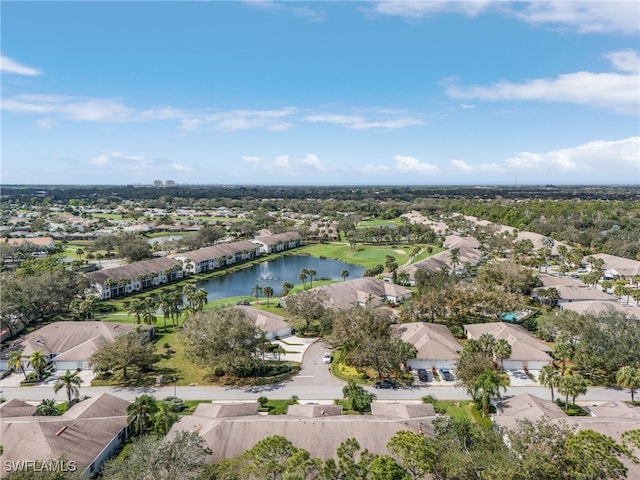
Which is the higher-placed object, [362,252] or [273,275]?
[362,252]

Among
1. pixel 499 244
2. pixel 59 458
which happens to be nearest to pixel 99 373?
pixel 59 458

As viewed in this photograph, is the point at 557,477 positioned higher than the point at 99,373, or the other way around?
the point at 557,477

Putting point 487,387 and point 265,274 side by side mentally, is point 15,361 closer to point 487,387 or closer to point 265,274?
point 487,387

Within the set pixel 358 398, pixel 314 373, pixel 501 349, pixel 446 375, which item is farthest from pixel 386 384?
pixel 501 349

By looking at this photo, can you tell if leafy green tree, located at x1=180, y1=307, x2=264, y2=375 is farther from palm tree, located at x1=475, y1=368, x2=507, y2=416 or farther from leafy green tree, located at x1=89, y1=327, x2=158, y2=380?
palm tree, located at x1=475, y1=368, x2=507, y2=416

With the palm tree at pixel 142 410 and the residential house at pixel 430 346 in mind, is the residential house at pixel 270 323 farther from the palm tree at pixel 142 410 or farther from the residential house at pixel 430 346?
the palm tree at pixel 142 410

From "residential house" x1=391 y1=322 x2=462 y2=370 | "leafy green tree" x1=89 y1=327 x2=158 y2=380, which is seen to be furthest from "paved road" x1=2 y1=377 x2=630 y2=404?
"residential house" x1=391 y1=322 x2=462 y2=370

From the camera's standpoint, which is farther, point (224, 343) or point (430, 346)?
point (430, 346)

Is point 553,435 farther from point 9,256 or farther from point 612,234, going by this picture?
point 9,256
